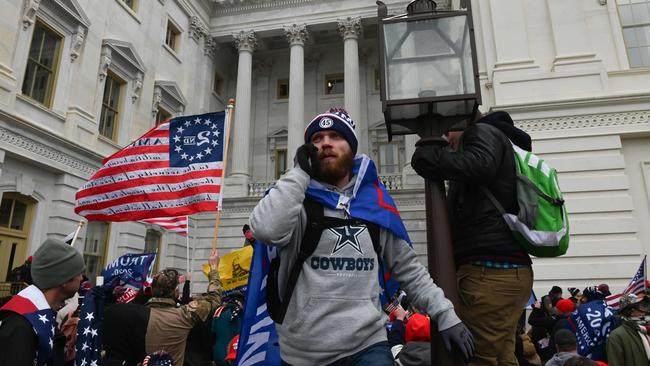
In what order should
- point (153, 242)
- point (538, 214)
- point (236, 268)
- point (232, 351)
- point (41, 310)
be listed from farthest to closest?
point (153, 242) < point (236, 268) < point (232, 351) < point (41, 310) < point (538, 214)

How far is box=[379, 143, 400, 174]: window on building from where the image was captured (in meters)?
24.2

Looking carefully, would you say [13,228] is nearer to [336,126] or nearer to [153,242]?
[153,242]

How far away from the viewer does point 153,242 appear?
64.5 feet

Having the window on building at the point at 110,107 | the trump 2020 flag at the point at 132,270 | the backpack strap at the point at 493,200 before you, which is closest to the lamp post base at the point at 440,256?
the backpack strap at the point at 493,200

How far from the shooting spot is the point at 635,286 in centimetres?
689

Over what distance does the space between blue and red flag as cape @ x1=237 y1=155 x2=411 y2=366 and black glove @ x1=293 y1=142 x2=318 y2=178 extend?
0.10m

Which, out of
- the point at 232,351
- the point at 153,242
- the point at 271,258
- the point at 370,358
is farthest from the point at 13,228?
the point at 370,358

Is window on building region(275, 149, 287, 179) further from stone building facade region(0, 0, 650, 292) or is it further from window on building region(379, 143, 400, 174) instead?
window on building region(379, 143, 400, 174)

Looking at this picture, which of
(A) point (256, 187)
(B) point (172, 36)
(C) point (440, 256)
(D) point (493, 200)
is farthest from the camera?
(A) point (256, 187)

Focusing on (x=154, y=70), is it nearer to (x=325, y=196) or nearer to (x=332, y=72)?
(x=332, y=72)

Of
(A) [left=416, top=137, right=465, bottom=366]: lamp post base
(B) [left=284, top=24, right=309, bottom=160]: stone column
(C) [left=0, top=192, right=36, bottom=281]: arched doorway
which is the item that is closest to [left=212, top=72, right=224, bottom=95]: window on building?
(B) [left=284, top=24, right=309, bottom=160]: stone column

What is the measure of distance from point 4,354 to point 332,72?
84.1ft

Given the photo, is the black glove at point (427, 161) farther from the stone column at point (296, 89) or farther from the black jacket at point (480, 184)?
the stone column at point (296, 89)

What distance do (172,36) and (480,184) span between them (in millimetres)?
22551
